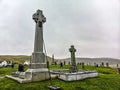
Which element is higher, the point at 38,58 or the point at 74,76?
the point at 38,58

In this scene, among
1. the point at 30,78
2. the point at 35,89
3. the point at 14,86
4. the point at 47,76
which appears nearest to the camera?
the point at 35,89

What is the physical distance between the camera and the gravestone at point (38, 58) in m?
14.2

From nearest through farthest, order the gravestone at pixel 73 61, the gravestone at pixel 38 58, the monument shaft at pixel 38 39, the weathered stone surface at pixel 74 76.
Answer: the gravestone at pixel 38 58 → the weathered stone surface at pixel 74 76 → the monument shaft at pixel 38 39 → the gravestone at pixel 73 61

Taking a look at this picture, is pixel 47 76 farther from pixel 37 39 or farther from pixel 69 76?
pixel 37 39

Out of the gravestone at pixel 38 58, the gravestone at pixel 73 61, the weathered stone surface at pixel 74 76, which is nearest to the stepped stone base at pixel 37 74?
the gravestone at pixel 38 58

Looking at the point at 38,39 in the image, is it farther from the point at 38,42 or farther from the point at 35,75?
the point at 35,75

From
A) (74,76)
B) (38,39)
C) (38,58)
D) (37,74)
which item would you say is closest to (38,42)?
(38,39)

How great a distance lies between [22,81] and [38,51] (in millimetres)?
3142

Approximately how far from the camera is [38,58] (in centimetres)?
1478

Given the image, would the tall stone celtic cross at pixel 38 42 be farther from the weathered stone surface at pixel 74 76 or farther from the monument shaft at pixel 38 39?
the weathered stone surface at pixel 74 76

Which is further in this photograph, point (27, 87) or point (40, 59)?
point (40, 59)

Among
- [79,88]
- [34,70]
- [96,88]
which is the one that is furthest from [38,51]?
[96,88]

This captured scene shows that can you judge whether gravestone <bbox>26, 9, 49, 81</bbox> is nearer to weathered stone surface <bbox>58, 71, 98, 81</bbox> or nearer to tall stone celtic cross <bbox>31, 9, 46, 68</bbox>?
tall stone celtic cross <bbox>31, 9, 46, 68</bbox>

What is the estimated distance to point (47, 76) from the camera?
14.8 metres
